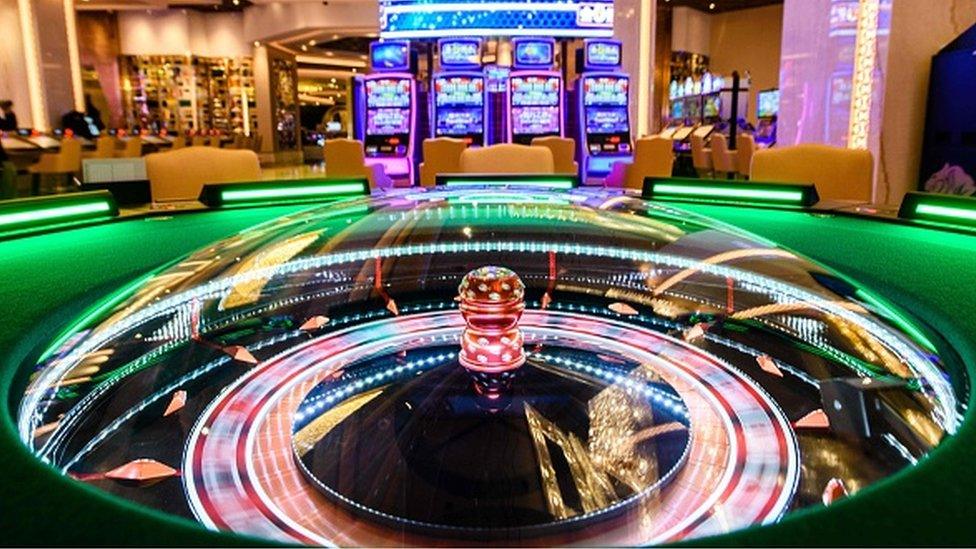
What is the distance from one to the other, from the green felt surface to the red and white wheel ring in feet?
0.68

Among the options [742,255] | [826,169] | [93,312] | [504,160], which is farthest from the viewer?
[504,160]

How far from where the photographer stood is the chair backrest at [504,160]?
14.3 feet

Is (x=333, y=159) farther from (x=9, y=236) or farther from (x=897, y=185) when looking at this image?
(x=9, y=236)

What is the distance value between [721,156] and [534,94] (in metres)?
2.85

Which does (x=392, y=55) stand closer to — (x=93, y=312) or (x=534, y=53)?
(x=534, y=53)

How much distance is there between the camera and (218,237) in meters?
1.82

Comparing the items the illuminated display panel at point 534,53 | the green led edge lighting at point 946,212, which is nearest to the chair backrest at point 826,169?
the green led edge lighting at point 946,212

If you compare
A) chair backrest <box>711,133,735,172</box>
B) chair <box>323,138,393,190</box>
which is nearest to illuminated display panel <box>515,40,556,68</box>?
chair backrest <box>711,133,735,172</box>

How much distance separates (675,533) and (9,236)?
172 centimetres

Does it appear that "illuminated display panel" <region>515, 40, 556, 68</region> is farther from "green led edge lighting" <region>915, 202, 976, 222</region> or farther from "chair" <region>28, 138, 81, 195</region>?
"green led edge lighting" <region>915, 202, 976, 222</region>

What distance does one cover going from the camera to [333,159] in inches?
297

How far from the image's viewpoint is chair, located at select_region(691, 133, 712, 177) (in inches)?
476

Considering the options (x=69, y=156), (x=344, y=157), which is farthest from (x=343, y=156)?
(x=69, y=156)

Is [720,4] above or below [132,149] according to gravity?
above
